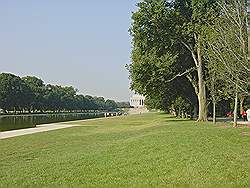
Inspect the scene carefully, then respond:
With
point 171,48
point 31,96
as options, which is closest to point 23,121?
point 171,48

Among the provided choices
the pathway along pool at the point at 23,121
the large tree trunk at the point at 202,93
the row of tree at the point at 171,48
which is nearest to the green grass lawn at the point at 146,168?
the row of tree at the point at 171,48

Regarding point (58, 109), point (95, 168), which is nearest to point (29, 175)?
point (95, 168)

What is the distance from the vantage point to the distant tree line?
424 feet

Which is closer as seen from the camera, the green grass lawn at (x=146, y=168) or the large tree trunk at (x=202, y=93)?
the green grass lawn at (x=146, y=168)

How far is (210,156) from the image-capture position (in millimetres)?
13438

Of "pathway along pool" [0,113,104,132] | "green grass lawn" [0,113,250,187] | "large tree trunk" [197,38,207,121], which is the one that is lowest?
"pathway along pool" [0,113,104,132]

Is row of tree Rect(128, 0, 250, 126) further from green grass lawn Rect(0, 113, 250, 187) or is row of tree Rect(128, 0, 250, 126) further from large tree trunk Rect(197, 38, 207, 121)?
green grass lawn Rect(0, 113, 250, 187)

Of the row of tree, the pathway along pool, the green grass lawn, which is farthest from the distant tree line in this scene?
the green grass lawn

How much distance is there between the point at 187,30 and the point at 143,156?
31.8 m

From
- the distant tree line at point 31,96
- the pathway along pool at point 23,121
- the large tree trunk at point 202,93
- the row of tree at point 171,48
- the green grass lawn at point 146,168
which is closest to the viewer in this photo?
the green grass lawn at point 146,168

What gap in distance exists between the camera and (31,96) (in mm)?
138125

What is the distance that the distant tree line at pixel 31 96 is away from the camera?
129 meters

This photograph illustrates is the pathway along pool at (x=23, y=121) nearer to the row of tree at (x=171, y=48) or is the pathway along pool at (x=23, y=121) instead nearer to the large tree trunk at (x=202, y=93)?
the row of tree at (x=171, y=48)

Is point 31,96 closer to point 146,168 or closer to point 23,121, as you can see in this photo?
point 23,121
